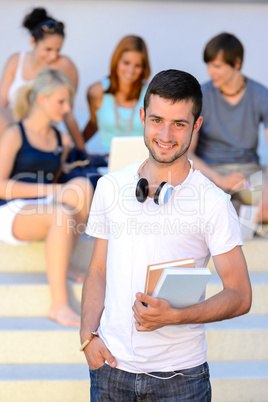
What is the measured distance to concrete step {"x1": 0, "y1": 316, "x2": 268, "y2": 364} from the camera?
10.1ft

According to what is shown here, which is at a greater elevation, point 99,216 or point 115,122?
point 115,122

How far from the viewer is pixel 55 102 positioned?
3576mm

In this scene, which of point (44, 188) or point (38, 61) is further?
point (38, 61)

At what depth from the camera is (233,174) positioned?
3.61m

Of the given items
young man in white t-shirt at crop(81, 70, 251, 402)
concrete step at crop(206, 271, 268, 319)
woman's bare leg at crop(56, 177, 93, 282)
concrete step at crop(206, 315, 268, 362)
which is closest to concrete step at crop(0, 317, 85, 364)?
woman's bare leg at crop(56, 177, 93, 282)

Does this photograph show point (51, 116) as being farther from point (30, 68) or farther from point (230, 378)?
point (230, 378)

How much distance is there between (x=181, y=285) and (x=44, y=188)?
1.91 m

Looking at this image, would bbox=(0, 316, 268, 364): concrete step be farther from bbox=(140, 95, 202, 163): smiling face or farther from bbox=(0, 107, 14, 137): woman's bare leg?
bbox=(140, 95, 202, 163): smiling face

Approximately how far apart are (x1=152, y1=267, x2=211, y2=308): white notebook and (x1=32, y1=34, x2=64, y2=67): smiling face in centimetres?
293

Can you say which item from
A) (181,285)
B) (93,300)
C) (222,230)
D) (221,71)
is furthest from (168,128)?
(221,71)

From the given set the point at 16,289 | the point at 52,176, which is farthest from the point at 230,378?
the point at 52,176

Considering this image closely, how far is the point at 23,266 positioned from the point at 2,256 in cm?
12

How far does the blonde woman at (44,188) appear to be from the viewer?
3.13 meters

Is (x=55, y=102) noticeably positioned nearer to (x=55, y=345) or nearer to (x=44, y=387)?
(x=55, y=345)
